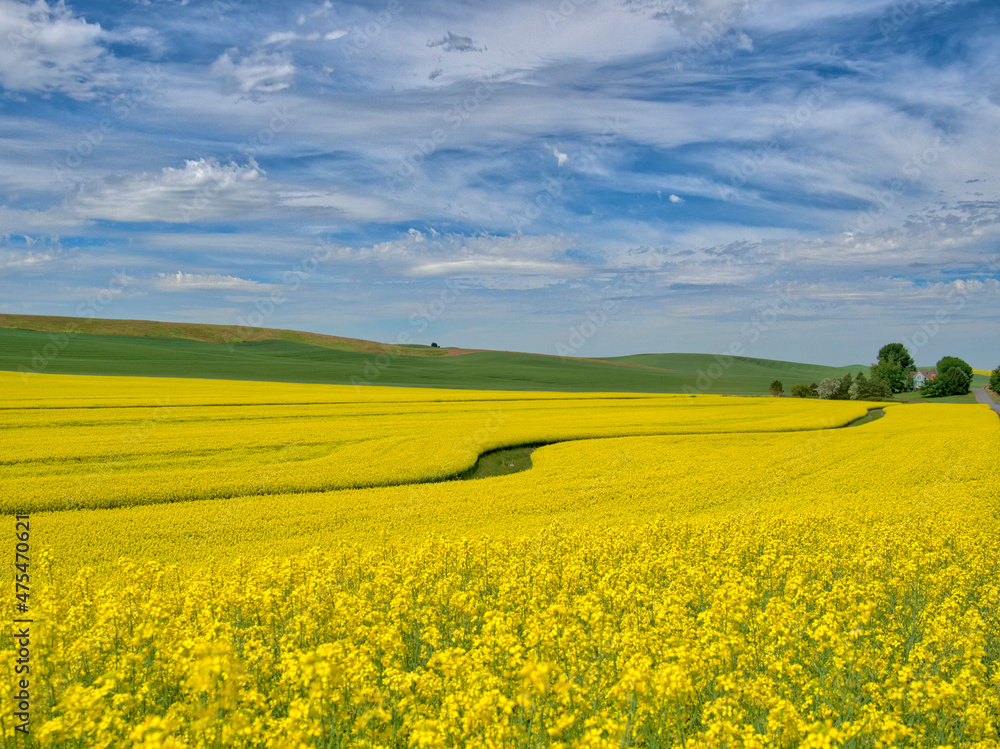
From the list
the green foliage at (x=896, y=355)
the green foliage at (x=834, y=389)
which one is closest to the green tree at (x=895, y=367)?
the green foliage at (x=896, y=355)

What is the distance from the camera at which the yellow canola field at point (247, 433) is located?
753 inches

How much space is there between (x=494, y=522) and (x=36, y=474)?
1557cm

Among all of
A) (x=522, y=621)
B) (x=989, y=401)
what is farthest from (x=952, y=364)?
(x=522, y=621)

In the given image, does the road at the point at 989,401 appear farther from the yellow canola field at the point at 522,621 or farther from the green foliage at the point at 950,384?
the yellow canola field at the point at 522,621

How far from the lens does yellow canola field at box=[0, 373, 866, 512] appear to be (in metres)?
19.1

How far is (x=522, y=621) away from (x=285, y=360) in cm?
8839

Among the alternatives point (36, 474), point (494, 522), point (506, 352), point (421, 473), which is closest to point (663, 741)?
point (494, 522)

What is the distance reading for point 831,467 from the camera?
82.3 ft

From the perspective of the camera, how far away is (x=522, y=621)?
745 centimetres

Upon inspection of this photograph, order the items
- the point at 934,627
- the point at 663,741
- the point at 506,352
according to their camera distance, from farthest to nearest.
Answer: the point at 506,352
the point at 934,627
the point at 663,741

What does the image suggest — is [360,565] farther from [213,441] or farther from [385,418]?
[385,418]

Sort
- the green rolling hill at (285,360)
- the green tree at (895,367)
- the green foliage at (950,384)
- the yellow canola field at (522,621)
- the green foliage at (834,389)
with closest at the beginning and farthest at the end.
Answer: the yellow canola field at (522,621) → the green rolling hill at (285,360) → the green foliage at (834,389) → the green foliage at (950,384) → the green tree at (895,367)

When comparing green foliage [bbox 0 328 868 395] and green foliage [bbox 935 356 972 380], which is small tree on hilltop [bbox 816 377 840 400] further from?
green foliage [bbox 935 356 972 380]

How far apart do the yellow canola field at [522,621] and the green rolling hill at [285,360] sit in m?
54.3
